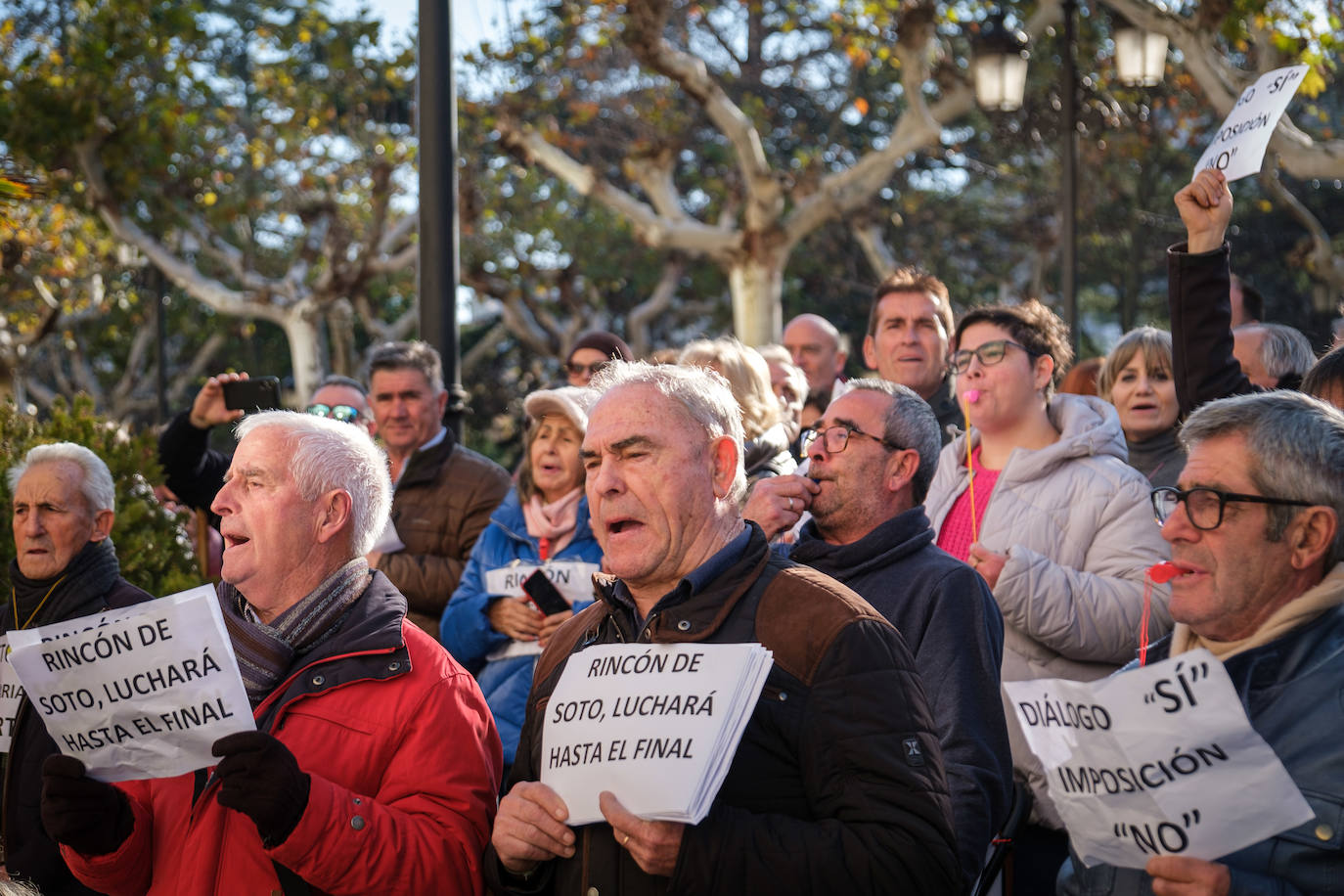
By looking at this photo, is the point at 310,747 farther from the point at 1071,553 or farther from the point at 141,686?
the point at 1071,553

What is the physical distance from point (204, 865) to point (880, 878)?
155cm

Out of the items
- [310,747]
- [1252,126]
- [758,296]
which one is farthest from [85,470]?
[758,296]

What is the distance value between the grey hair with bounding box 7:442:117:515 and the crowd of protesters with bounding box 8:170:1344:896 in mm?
16

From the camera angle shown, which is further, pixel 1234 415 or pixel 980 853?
pixel 980 853

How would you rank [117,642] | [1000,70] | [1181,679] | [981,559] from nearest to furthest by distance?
1. [1181,679]
2. [117,642]
3. [981,559]
4. [1000,70]

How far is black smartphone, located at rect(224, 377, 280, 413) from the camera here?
617 centimetres

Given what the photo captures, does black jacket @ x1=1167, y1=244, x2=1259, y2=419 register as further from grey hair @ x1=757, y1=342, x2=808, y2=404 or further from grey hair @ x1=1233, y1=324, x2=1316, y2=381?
grey hair @ x1=757, y1=342, x2=808, y2=404

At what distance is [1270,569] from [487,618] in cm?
308

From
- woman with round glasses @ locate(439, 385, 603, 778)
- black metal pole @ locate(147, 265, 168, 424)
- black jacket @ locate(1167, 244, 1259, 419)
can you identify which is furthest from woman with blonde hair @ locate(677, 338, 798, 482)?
black metal pole @ locate(147, 265, 168, 424)

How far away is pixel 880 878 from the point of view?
263cm

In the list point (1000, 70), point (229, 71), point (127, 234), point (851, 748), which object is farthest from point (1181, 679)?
point (229, 71)

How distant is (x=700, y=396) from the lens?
316 cm

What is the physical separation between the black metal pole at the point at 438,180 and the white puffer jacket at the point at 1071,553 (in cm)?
310

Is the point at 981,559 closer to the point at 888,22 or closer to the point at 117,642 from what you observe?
the point at 117,642
